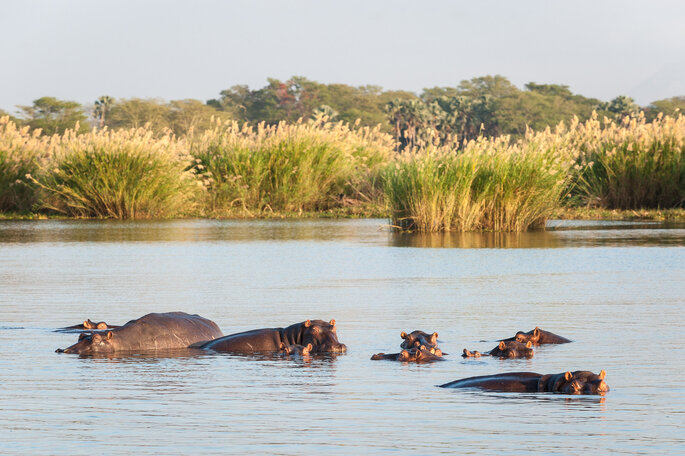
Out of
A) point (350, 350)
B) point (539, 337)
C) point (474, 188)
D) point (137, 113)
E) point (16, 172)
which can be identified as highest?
point (137, 113)

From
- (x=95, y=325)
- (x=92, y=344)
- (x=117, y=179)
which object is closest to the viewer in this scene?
(x=92, y=344)

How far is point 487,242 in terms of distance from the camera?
17109 millimetres

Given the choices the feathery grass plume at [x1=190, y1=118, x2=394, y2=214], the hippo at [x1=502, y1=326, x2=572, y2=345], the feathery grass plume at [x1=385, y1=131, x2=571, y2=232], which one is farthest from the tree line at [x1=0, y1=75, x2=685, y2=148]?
the hippo at [x1=502, y1=326, x2=572, y2=345]

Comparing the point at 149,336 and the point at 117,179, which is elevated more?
the point at 117,179

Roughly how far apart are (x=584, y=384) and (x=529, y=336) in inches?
61.2

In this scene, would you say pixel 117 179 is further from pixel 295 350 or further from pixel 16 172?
pixel 295 350

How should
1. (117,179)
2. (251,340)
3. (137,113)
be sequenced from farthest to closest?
1. (137,113)
2. (117,179)
3. (251,340)

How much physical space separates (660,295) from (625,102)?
52078 mm

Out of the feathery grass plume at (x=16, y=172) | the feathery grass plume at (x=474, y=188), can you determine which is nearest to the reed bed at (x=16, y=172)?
the feathery grass plume at (x=16, y=172)

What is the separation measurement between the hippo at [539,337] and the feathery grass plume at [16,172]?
18501mm

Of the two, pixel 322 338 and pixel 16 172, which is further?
pixel 16 172

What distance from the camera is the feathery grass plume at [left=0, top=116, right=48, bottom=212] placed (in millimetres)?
24375

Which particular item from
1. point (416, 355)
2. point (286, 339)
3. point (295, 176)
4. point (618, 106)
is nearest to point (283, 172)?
point (295, 176)

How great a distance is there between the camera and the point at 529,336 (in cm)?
740
